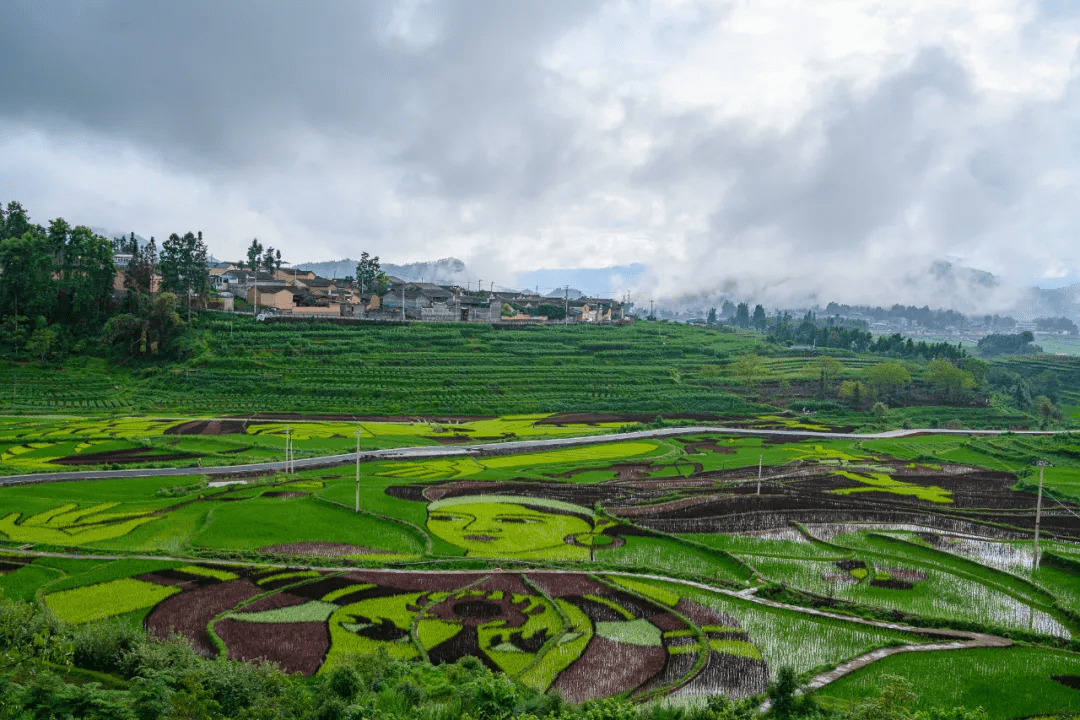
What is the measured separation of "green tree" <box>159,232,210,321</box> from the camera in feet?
310

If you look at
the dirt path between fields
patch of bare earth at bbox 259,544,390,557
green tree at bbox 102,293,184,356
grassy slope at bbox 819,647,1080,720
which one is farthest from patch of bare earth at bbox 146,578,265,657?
green tree at bbox 102,293,184,356

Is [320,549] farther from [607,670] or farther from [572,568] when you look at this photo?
[607,670]

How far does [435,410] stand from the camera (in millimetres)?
74000

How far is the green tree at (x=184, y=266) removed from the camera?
3718 inches

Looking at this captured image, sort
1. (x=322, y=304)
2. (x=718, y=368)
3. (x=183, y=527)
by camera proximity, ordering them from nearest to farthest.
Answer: (x=183, y=527) < (x=718, y=368) < (x=322, y=304)

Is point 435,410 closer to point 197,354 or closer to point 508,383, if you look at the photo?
point 508,383

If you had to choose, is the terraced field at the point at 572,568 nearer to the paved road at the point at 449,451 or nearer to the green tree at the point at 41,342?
the paved road at the point at 449,451

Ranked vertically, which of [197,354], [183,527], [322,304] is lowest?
[183,527]

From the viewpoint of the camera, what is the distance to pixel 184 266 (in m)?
96.4

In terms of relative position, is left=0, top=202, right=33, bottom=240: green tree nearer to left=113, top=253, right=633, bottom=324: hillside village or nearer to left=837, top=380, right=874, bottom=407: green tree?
left=113, top=253, right=633, bottom=324: hillside village

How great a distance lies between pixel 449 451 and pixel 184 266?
59575 mm

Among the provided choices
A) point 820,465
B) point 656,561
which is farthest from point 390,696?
point 820,465

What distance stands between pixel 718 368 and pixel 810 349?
35.1 metres

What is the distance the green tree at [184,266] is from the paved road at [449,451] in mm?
51249
